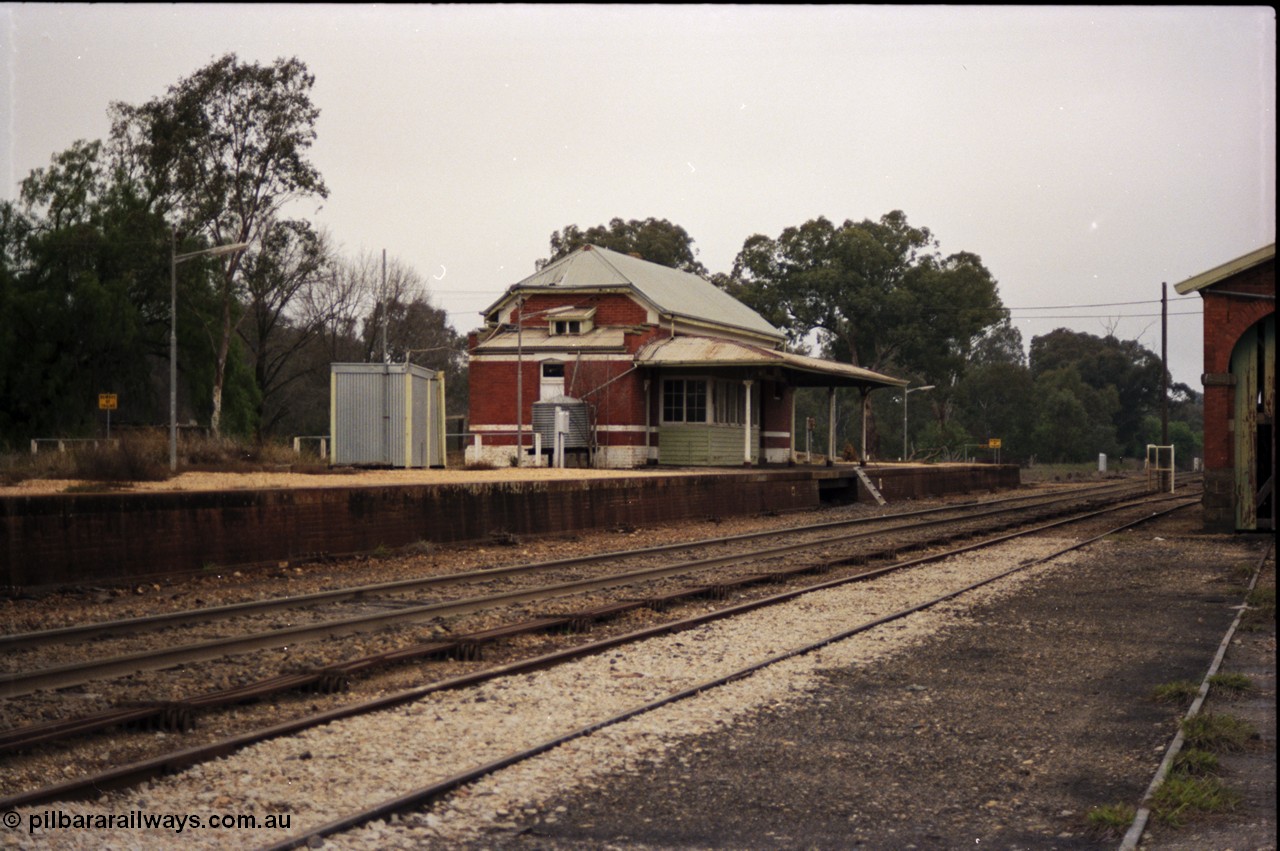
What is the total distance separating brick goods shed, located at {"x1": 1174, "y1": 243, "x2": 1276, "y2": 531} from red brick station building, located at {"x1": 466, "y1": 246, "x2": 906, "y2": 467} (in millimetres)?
12710

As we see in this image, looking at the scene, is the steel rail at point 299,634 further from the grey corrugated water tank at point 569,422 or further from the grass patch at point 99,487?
the grey corrugated water tank at point 569,422

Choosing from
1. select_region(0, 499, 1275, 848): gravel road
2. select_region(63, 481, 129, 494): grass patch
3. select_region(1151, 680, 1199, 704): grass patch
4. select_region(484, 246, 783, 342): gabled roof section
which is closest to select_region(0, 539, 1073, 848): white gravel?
select_region(0, 499, 1275, 848): gravel road

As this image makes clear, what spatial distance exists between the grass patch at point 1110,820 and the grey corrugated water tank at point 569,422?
2831 cm

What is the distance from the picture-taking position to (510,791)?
6004mm

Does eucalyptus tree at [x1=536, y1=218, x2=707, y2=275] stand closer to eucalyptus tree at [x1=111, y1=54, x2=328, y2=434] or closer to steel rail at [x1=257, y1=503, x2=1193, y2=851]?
eucalyptus tree at [x1=111, y1=54, x2=328, y2=434]

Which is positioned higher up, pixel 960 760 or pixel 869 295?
pixel 869 295

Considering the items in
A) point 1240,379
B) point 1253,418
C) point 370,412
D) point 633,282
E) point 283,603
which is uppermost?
point 633,282

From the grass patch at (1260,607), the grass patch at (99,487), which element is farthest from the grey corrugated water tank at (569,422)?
the grass patch at (1260,607)

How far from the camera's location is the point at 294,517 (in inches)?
613

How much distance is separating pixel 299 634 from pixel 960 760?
18.1 feet

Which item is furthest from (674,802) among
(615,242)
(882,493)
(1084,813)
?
(615,242)

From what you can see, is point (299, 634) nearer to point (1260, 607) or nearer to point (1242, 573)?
point (1260, 607)

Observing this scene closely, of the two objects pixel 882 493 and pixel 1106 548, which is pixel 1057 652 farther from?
pixel 882 493

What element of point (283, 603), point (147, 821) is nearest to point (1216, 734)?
point (147, 821)
